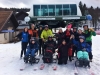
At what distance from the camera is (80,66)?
8.86 m

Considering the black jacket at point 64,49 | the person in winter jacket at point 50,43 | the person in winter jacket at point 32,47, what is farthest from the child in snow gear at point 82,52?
the person in winter jacket at point 32,47

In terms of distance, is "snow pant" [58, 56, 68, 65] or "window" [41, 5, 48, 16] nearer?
"snow pant" [58, 56, 68, 65]

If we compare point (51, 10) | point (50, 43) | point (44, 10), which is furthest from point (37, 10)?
point (50, 43)

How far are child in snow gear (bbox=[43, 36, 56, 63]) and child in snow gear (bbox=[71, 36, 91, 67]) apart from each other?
103 cm

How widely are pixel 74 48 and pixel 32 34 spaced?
2142 millimetres

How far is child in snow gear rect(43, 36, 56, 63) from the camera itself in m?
9.29

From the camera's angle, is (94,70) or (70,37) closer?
(94,70)

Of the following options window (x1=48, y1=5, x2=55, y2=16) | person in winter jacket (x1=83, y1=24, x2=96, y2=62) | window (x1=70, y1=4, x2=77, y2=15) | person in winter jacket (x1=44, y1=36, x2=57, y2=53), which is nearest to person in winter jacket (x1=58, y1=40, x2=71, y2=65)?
person in winter jacket (x1=44, y1=36, x2=57, y2=53)

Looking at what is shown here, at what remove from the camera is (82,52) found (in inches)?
343

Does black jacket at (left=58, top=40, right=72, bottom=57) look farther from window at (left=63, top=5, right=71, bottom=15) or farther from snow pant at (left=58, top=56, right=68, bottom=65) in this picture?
window at (left=63, top=5, right=71, bottom=15)

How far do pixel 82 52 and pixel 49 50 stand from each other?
5.00 feet

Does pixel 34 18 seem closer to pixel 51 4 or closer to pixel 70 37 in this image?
pixel 51 4

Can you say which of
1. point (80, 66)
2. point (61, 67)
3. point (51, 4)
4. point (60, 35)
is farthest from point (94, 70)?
point (51, 4)

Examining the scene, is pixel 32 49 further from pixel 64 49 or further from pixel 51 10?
pixel 51 10
